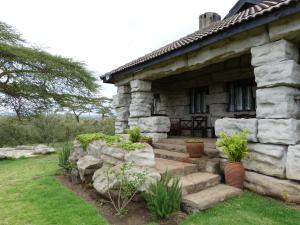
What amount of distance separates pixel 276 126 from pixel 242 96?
3.78 m

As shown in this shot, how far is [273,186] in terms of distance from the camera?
14.1ft

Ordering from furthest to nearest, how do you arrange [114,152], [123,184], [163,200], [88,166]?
[88,166] < [114,152] < [123,184] < [163,200]

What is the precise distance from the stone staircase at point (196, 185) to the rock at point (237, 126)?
2.94ft

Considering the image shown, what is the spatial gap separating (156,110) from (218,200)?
7.59 m

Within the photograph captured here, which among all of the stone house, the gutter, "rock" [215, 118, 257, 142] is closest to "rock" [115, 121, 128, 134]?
the stone house

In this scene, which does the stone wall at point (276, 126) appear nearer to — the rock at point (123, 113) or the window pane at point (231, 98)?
the window pane at point (231, 98)

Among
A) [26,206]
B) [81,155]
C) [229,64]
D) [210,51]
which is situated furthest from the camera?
[229,64]

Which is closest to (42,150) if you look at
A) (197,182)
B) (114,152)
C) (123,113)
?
(123,113)

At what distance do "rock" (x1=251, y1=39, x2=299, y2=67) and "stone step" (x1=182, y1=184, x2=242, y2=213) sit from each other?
7.91ft

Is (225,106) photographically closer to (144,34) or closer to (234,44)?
(234,44)

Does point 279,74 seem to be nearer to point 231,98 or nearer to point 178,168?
point 178,168

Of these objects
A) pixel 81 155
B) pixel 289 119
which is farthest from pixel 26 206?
pixel 289 119

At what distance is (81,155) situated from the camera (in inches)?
270

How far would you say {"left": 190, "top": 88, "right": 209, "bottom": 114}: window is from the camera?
369 inches
